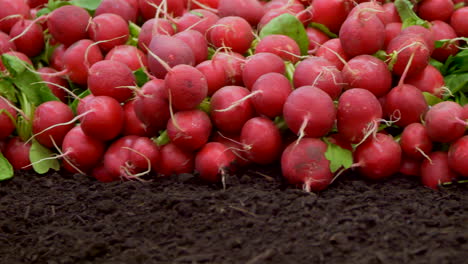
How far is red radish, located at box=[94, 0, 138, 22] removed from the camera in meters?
2.06

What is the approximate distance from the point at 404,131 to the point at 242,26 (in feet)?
2.14

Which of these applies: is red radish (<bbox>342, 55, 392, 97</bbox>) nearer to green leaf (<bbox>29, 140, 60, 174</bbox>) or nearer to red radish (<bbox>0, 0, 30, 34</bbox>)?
green leaf (<bbox>29, 140, 60, 174</bbox>)

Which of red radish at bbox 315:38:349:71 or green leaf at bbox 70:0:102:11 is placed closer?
red radish at bbox 315:38:349:71

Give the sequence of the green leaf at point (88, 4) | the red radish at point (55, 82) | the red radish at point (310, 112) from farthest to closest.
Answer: the green leaf at point (88, 4) → the red radish at point (55, 82) → the red radish at point (310, 112)

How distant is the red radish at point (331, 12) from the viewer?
191cm

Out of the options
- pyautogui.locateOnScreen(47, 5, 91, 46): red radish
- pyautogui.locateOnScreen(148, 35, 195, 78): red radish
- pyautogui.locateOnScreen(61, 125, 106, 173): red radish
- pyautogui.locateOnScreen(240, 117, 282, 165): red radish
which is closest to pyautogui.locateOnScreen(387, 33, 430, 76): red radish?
pyautogui.locateOnScreen(240, 117, 282, 165): red radish

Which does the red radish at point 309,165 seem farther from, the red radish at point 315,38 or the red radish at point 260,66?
the red radish at point 315,38

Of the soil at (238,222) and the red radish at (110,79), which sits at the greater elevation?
the red radish at (110,79)

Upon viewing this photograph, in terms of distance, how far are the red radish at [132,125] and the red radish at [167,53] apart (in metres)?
0.15

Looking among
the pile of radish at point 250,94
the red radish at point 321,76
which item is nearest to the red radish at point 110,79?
the pile of radish at point 250,94

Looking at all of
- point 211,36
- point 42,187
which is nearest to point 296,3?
point 211,36

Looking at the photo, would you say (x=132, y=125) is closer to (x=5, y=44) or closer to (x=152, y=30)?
(x=152, y=30)

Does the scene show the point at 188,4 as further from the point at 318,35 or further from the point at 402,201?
the point at 402,201

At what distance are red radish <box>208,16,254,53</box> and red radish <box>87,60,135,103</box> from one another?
0.33 metres
